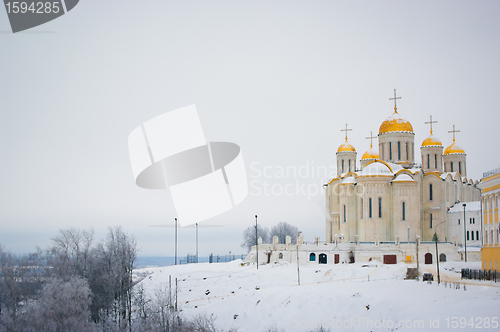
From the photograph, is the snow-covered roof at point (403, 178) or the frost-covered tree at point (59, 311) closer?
the frost-covered tree at point (59, 311)

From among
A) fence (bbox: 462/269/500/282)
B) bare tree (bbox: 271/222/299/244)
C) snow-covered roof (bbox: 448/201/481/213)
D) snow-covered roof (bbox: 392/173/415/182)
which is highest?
snow-covered roof (bbox: 392/173/415/182)

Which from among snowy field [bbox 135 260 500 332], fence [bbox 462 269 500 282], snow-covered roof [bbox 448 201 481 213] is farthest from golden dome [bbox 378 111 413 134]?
fence [bbox 462 269 500 282]

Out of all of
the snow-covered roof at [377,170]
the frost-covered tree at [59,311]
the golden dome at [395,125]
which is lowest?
the frost-covered tree at [59,311]

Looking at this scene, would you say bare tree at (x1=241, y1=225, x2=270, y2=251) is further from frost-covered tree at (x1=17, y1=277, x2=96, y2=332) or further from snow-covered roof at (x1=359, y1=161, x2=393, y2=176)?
frost-covered tree at (x1=17, y1=277, x2=96, y2=332)

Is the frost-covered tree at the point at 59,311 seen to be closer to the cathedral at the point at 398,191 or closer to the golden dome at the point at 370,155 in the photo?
the cathedral at the point at 398,191

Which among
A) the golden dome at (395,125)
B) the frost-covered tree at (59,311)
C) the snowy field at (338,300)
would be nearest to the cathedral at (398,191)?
the golden dome at (395,125)

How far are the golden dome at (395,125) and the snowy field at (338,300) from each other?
1919 cm

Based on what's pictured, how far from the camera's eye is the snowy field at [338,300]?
26.4 meters

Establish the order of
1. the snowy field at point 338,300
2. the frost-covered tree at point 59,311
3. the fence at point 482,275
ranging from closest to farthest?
the snowy field at point 338,300
the fence at point 482,275
the frost-covered tree at point 59,311

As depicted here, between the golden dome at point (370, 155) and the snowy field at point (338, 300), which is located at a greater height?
the golden dome at point (370, 155)

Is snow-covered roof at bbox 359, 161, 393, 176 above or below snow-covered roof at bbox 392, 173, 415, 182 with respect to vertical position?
above

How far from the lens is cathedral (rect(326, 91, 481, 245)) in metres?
58.9

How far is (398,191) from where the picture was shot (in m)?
59.2

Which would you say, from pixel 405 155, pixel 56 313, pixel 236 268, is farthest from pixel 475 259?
pixel 56 313
